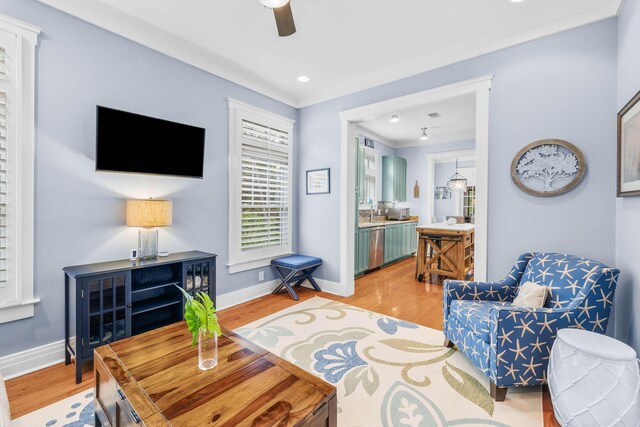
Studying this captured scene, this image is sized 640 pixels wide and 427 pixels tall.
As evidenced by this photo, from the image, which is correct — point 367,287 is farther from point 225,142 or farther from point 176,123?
point 176,123

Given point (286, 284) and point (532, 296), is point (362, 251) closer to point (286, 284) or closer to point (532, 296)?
point (286, 284)

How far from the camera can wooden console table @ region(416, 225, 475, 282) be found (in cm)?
451

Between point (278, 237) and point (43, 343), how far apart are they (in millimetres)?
2630

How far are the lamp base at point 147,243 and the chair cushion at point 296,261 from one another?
163 centimetres

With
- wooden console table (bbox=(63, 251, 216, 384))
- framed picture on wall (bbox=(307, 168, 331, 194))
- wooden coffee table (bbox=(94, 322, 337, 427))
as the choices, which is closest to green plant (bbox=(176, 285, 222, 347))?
wooden coffee table (bbox=(94, 322, 337, 427))

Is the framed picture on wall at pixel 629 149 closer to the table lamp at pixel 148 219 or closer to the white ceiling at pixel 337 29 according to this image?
the white ceiling at pixel 337 29

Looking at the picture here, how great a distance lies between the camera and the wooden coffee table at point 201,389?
112cm

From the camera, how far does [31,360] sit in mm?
2230

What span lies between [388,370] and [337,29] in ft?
9.94

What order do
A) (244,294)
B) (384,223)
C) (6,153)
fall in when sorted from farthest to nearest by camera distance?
(384,223) < (244,294) < (6,153)

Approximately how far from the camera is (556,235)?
102 inches

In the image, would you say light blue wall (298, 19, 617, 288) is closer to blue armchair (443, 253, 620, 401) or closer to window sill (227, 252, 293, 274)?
blue armchair (443, 253, 620, 401)

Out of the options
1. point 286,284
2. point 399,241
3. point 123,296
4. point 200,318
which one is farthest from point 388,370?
point 399,241

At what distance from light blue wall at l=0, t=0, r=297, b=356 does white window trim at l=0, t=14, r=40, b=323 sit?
0.05m
